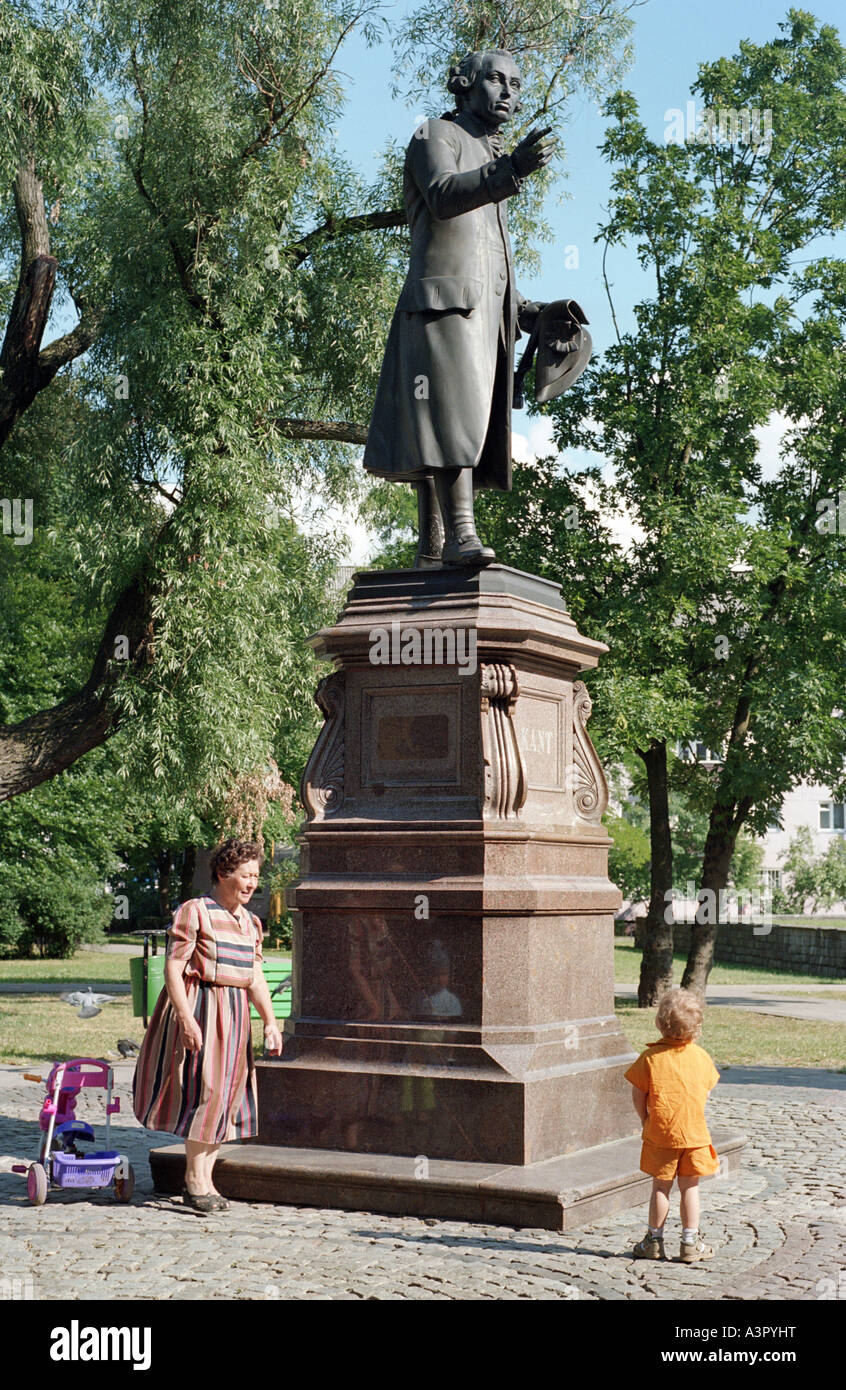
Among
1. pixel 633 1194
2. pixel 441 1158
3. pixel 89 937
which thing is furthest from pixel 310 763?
pixel 89 937

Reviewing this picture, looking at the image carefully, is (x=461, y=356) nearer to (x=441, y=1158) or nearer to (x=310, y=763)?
(x=310, y=763)

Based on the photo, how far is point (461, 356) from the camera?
8.16m

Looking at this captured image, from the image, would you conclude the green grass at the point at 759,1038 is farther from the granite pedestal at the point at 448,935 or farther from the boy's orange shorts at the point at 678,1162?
the boy's orange shorts at the point at 678,1162

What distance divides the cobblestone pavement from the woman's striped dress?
0.39 m

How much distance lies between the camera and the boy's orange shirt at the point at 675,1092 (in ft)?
19.0

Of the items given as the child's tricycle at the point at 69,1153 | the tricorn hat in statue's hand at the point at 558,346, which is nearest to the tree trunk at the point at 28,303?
the tricorn hat in statue's hand at the point at 558,346

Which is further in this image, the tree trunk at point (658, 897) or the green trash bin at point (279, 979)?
the tree trunk at point (658, 897)

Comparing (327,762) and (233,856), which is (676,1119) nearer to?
(233,856)

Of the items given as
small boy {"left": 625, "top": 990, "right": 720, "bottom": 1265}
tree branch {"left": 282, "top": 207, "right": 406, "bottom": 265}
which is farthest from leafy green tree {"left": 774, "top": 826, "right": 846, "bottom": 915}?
small boy {"left": 625, "top": 990, "right": 720, "bottom": 1265}

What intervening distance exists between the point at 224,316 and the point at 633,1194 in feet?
34.4

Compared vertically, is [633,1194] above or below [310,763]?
below

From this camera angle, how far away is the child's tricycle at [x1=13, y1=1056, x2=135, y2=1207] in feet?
22.6

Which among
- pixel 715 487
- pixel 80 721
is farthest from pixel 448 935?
pixel 715 487

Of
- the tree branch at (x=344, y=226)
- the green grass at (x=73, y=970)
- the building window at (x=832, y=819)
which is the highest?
the tree branch at (x=344, y=226)
